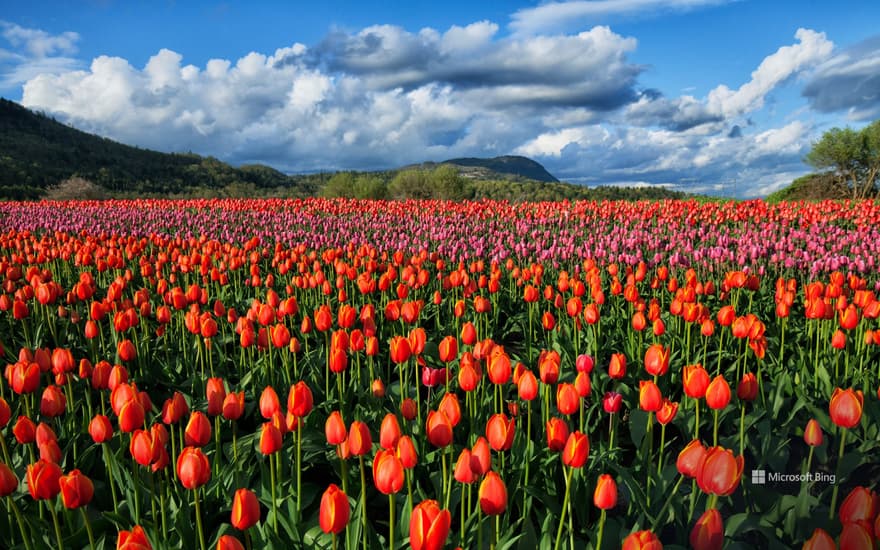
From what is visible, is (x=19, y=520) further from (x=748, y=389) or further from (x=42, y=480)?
(x=748, y=389)

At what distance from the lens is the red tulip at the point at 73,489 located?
221 centimetres

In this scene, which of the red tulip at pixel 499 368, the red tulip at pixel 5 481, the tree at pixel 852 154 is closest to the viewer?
the red tulip at pixel 5 481

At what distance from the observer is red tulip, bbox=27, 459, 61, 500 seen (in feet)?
7.17

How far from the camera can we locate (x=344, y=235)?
1262 cm

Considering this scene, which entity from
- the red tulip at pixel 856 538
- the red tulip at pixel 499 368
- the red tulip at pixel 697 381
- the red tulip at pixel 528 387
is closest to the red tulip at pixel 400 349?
the red tulip at pixel 499 368

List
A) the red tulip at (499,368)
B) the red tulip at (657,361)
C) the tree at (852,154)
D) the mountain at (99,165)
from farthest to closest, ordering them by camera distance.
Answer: the mountain at (99,165) < the tree at (852,154) < the red tulip at (657,361) < the red tulip at (499,368)

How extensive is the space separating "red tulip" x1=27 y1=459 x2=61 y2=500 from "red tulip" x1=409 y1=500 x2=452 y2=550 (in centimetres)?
145

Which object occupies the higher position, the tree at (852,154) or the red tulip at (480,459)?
the tree at (852,154)

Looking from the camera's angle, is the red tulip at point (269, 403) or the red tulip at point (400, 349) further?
the red tulip at point (400, 349)

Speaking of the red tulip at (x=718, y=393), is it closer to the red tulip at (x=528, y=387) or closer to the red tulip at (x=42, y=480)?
the red tulip at (x=528, y=387)

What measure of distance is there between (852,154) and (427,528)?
54262mm

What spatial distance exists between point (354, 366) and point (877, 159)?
172 feet

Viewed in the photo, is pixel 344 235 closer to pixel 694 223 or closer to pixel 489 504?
pixel 694 223

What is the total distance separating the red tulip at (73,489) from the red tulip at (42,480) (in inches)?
1.1
